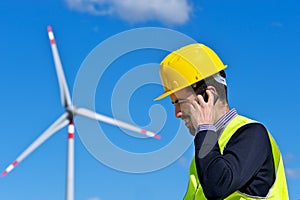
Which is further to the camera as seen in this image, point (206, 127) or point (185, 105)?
point (185, 105)

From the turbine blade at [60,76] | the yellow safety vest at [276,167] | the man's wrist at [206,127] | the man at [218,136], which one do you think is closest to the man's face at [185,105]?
the man at [218,136]

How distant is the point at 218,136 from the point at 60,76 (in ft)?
35.5

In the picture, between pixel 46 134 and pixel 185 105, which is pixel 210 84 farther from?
pixel 46 134

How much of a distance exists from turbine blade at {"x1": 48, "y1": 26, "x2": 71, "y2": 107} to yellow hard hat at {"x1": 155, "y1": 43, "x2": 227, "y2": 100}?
9.50 meters

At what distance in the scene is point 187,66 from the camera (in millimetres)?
8680

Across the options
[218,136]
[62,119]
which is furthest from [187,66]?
[62,119]

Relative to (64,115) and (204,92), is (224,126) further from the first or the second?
(64,115)

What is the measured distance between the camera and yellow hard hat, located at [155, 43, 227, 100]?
8523 mm

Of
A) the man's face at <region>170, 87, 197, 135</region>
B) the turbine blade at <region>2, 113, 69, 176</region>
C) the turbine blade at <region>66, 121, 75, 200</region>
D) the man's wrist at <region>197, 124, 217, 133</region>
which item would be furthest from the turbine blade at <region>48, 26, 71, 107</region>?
the man's wrist at <region>197, 124, 217, 133</region>

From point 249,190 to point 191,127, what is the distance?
44.1 inches

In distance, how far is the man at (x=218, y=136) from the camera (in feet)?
25.3

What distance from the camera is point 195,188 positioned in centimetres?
899

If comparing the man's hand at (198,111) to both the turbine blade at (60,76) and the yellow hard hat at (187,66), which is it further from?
the turbine blade at (60,76)

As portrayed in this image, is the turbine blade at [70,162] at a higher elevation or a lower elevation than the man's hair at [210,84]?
higher
